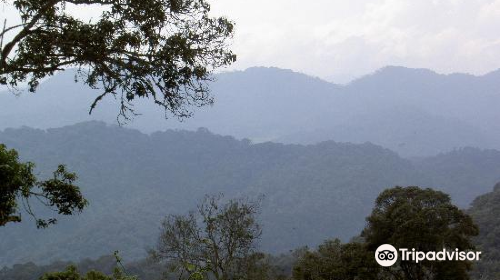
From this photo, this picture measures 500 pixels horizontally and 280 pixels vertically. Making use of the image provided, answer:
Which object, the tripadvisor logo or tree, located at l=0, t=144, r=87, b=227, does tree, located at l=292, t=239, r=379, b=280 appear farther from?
tree, located at l=0, t=144, r=87, b=227

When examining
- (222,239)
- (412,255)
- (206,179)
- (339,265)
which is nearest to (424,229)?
(412,255)

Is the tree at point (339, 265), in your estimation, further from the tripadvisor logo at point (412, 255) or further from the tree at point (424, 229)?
the tree at point (424, 229)

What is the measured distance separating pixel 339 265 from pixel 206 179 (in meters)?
162

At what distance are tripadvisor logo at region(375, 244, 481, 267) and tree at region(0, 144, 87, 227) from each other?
12.0 m

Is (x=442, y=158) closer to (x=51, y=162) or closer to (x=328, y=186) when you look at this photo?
(x=328, y=186)

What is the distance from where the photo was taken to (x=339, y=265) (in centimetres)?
1664

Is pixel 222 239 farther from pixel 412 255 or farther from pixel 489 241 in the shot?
pixel 489 241

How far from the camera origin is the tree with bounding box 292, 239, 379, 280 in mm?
16469

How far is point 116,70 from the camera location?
8453 millimetres

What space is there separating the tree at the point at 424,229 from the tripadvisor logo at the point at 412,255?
0.15 meters

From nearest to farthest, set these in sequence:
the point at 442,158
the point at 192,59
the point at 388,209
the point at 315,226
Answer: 1. the point at 192,59
2. the point at 388,209
3. the point at 315,226
4. the point at 442,158

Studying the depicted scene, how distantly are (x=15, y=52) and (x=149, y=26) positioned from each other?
2238mm

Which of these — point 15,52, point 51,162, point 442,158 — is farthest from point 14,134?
point 15,52

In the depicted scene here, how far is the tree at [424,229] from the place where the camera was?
16.6 m
